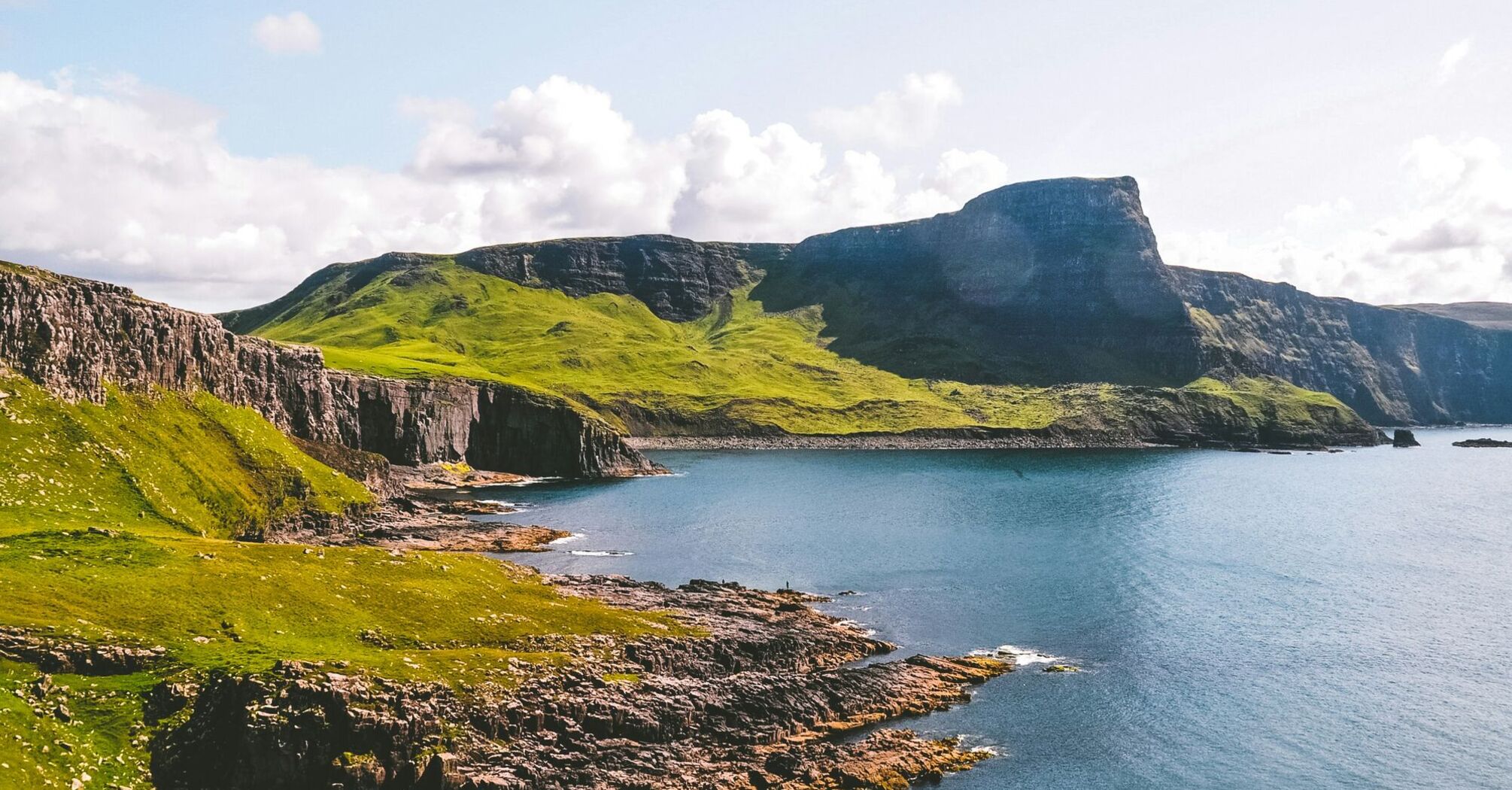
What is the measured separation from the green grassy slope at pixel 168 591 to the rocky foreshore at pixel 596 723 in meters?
2.21

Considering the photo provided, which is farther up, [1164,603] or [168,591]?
→ [168,591]

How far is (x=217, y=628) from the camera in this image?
2136 inches

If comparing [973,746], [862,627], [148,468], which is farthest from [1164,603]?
[148,468]

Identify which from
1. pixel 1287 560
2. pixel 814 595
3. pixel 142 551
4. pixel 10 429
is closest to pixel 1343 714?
pixel 814 595

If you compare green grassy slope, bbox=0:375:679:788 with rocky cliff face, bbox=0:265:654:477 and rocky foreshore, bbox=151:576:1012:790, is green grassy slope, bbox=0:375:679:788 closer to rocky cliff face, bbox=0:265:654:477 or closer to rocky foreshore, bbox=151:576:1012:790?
rocky foreshore, bbox=151:576:1012:790

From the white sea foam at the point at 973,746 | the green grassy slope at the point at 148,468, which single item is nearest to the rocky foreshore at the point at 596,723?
the white sea foam at the point at 973,746

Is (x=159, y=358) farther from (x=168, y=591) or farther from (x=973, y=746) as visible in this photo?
(x=973, y=746)

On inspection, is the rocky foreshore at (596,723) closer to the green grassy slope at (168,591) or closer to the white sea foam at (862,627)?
the green grassy slope at (168,591)

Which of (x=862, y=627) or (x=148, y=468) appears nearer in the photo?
(x=862, y=627)

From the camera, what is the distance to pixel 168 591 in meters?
57.2

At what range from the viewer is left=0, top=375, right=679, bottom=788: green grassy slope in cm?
4403

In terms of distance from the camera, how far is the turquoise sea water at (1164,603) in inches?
2392

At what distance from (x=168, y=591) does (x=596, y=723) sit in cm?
2670

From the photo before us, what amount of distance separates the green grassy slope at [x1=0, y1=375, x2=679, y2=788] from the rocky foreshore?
221 centimetres
